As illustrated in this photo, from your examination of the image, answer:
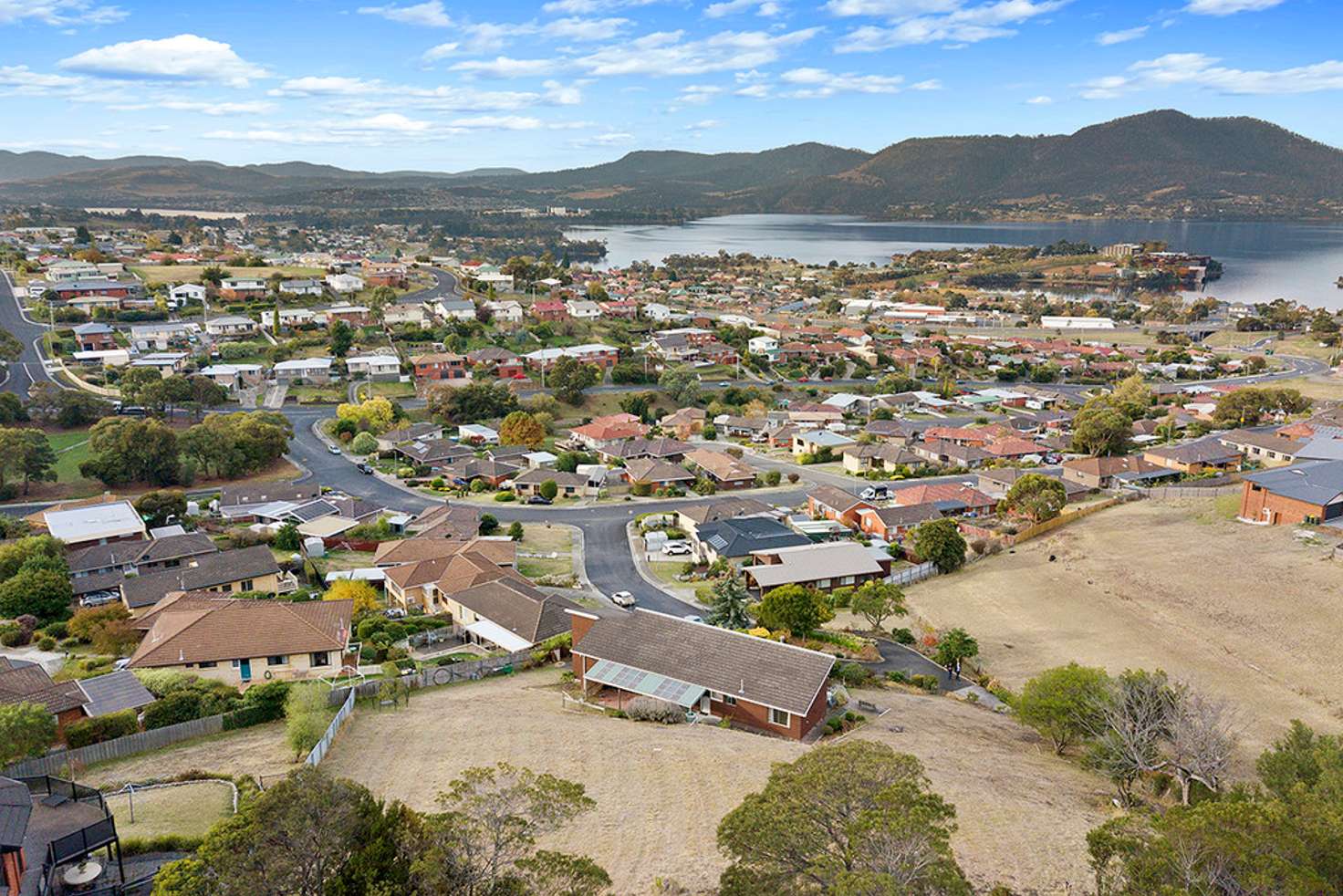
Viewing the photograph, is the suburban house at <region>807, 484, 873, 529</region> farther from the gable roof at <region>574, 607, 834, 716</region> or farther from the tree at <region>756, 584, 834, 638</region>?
the gable roof at <region>574, 607, 834, 716</region>

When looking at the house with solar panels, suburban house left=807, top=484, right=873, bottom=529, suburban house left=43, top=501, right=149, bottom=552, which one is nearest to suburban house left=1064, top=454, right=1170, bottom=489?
suburban house left=807, top=484, right=873, bottom=529

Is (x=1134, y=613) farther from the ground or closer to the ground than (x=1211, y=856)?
closer to the ground

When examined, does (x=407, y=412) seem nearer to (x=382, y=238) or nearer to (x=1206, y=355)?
(x=1206, y=355)

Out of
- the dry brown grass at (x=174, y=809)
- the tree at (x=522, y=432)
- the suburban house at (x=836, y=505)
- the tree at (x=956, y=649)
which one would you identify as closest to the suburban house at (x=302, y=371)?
the tree at (x=522, y=432)

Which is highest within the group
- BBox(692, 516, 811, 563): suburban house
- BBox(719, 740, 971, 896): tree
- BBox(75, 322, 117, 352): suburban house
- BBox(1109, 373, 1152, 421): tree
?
BBox(719, 740, 971, 896): tree

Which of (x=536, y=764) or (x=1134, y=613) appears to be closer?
(x=536, y=764)

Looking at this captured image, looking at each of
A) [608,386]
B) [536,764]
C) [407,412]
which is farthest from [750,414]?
[536,764]
